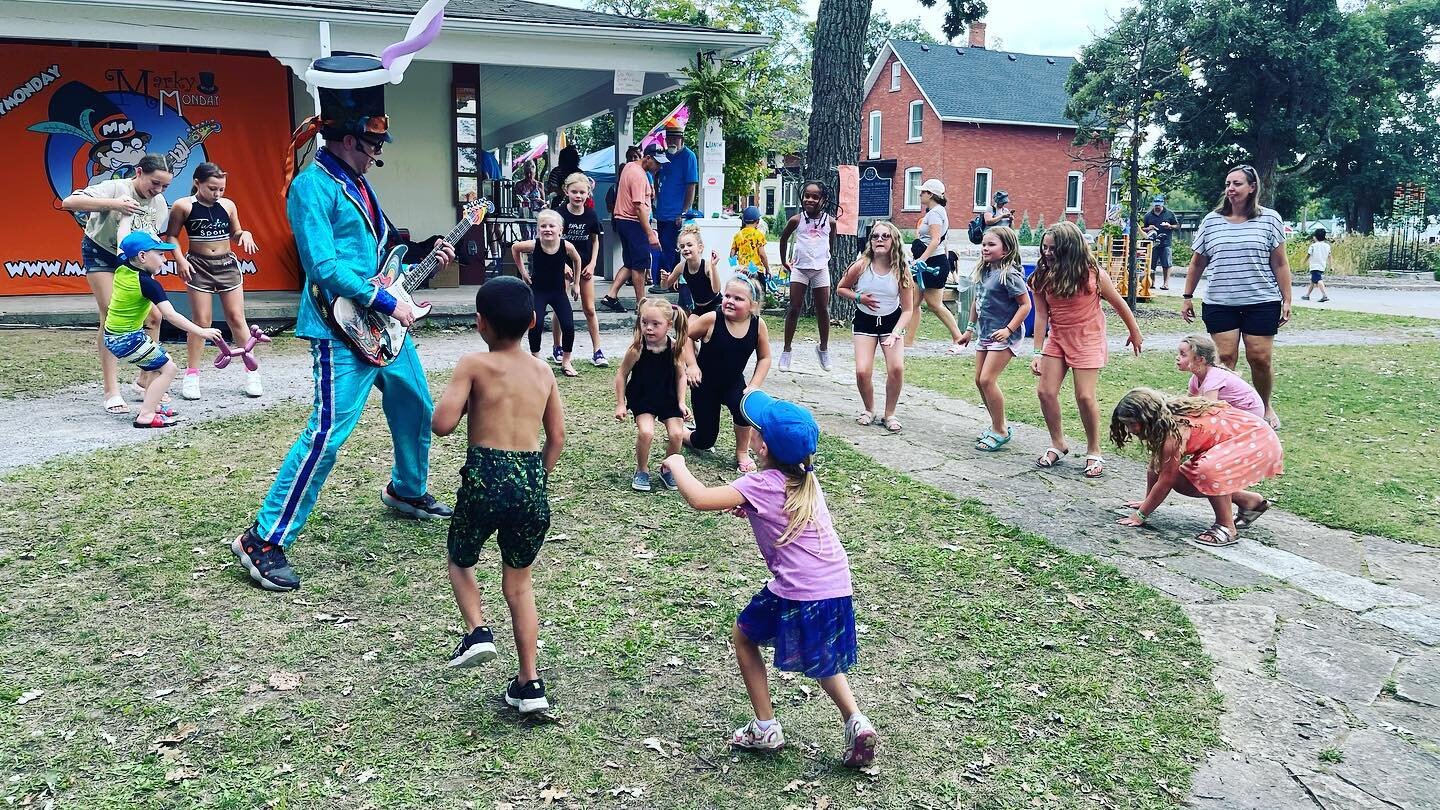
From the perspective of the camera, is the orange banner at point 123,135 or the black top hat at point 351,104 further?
the orange banner at point 123,135

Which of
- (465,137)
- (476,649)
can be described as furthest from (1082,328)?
(465,137)

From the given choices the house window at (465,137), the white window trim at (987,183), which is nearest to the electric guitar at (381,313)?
the house window at (465,137)

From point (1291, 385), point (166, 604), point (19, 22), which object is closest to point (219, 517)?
point (166, 604)

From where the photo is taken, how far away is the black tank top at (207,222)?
25.8ft

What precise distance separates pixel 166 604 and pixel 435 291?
11171 millimetres

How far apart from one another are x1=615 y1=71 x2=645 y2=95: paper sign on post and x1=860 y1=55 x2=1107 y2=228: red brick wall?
34.5m

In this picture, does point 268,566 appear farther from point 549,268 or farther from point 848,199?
point 848,199

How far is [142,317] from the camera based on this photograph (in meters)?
7.35

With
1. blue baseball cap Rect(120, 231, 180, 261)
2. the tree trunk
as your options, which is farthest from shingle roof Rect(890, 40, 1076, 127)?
blue baseball cap Rect(120, 231, 180, 261)

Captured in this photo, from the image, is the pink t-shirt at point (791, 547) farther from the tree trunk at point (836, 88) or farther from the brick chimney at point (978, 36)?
the brick chimney at point (978, 36)

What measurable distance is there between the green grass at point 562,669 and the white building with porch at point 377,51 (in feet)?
25.3

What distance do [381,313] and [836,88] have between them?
36.4ft

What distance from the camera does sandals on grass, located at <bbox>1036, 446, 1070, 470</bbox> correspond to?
7.28m

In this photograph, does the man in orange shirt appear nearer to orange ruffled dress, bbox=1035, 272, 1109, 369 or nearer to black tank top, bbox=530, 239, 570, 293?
black tank top, bbox=530, 239, 570, 293
